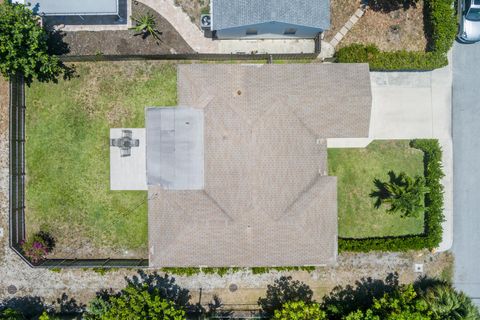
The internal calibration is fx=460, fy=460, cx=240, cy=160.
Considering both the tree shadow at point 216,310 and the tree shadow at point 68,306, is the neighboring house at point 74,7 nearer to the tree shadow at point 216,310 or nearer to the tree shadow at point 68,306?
the tree shadow at point 68,306

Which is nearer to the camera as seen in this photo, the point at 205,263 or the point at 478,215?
the point at 205,263

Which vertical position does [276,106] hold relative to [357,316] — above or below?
above

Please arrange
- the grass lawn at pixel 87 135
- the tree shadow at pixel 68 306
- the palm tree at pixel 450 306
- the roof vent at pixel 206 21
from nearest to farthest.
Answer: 1. the palm tree at pixel 450 306
2. the roof vent at pixel 206 21
3. the grass lawn at pixel 87 135
4. the tree shadow at pixel 68 306

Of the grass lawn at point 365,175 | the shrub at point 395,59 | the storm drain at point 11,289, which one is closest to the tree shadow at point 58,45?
the storm drain at point 11,289

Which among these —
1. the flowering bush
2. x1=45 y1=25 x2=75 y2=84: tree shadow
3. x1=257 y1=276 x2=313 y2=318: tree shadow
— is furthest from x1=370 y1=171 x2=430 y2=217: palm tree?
the flowering bush

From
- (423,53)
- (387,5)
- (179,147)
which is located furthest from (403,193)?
(179,147)

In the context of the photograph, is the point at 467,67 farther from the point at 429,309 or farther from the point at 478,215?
the point at 429,309

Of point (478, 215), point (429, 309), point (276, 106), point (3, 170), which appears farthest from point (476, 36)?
point (3, 170)
